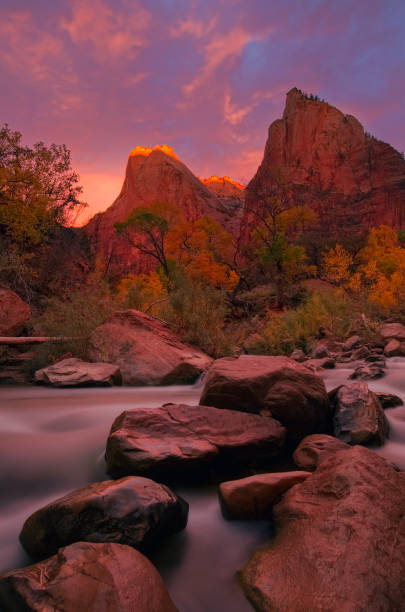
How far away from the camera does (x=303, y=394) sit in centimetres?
332

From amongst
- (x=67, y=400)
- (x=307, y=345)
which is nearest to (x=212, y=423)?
(x=67, y=400)

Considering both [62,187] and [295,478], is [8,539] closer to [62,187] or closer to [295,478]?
[295,478]

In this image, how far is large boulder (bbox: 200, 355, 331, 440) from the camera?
3.26 meters

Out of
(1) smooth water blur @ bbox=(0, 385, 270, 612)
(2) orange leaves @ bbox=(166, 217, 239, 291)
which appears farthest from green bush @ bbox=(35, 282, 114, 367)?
(2) orange leaves @ bbox=(166, 217, 239, 291)

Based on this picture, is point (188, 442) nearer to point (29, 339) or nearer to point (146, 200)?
point (29, 339)

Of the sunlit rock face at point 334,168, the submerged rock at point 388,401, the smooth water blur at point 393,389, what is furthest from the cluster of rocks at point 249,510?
the sunlit rock face at point 334,168

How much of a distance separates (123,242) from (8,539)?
57.0m

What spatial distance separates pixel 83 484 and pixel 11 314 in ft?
22.6

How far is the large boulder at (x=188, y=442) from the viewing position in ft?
8.07

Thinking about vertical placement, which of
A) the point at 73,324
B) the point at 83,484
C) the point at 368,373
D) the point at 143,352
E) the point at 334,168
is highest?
the point at 334,168

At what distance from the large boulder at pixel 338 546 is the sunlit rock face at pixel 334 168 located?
153 ft

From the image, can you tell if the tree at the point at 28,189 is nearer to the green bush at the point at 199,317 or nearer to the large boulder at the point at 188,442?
the green bush at the point at 199,317

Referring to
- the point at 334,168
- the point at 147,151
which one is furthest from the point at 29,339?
the point at 147,151

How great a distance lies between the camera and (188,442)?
2.67 meters
